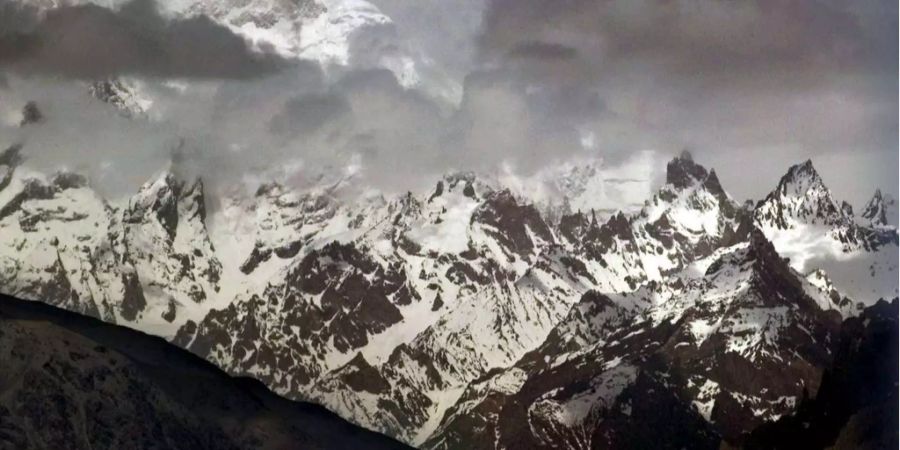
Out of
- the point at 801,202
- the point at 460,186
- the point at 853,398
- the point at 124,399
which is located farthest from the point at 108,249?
the point at 853,398

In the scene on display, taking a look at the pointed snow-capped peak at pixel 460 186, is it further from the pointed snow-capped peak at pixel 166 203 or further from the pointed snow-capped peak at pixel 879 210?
the pointed snow-capped peak at pixel 879 210

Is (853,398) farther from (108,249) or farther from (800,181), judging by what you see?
(108,249)

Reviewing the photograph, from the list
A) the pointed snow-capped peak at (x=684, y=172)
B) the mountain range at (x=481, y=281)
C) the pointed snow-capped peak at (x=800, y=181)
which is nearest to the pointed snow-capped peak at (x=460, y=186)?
the mountain range at (x=481, y=281)

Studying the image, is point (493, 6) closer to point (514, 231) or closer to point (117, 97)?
point (514, 231)

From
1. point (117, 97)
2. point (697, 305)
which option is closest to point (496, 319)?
point (697, 305)

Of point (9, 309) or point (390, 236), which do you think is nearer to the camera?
point (9, 309)

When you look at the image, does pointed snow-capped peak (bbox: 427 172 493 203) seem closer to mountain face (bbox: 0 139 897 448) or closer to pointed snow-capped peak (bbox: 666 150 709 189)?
mountain face (bbox: 0 139 897 448)
